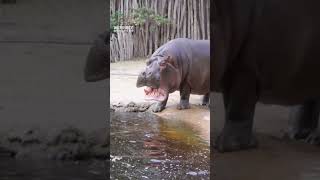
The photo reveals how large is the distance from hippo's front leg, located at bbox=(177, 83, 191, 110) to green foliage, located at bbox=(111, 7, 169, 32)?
0.93 metres

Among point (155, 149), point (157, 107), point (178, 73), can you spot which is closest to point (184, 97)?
point (178, 73)

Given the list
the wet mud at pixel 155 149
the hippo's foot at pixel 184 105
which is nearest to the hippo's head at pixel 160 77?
the hippo's foot at pixel 184 105

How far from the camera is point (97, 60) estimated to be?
5.73 feet

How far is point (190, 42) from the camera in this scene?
5199 millimetres

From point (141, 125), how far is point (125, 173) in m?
1.50

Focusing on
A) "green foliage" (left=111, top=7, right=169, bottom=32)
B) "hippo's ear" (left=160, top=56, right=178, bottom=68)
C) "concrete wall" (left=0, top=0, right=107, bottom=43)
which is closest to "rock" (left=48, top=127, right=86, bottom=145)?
"concrete wall" (left=0, top=0, right=107, bottom=43)

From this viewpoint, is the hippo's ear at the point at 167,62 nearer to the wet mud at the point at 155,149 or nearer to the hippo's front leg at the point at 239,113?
the wet mud at the point at 155,149

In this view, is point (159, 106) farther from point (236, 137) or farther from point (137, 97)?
point (236, 137)

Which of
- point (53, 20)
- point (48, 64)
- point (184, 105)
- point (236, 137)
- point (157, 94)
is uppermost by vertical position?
point (53, 20)

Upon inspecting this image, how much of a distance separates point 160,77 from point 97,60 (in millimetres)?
3186

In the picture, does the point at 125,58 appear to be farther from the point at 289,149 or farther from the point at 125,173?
the point at 289,149

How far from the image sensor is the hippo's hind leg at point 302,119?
5.66 feet

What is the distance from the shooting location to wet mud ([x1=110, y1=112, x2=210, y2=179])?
2.94m

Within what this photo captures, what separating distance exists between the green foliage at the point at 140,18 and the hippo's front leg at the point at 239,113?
4.11m
